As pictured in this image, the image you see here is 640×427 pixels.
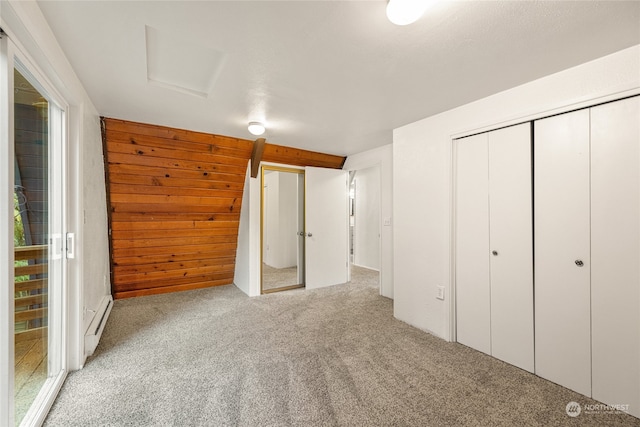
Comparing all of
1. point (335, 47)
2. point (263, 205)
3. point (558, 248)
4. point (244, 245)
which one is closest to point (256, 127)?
point (263, 205)

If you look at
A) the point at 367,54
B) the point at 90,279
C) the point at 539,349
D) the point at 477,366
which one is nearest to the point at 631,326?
the point at 539,349

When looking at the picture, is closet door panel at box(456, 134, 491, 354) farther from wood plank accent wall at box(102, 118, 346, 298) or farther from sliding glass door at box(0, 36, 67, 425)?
sliding glass door at box(0, 36, 67, 425)

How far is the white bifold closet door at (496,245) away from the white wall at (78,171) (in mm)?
2880

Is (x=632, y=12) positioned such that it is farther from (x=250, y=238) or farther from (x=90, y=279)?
(x=90, y=279)

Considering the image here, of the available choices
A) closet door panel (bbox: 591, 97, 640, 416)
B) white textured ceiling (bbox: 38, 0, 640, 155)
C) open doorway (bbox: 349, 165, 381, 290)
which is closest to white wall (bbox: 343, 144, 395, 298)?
white textured ceiling (bbox: 38, 0, 640, 155)

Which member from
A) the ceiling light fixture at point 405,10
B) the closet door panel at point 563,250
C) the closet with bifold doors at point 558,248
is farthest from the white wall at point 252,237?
A: the closet door panel at point 563,250

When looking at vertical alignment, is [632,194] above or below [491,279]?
above

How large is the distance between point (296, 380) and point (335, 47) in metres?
2.16

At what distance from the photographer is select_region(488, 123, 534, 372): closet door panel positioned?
1936 millimetres

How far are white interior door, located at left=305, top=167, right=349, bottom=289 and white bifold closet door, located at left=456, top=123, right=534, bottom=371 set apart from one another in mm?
2124

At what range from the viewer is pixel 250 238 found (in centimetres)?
356

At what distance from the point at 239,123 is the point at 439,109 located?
202 centimetres

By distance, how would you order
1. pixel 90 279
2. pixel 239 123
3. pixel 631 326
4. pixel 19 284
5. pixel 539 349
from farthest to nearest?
pixel 239 123 < pixel 90 279 < pixel 539 349 < pixel 631 326 < pixel 19 284

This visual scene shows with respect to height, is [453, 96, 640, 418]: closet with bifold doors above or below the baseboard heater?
above
